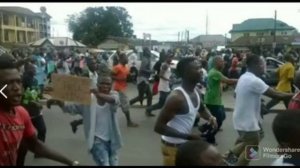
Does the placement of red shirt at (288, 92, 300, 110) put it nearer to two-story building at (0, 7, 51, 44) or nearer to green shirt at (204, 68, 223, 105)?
green shirt at (204, 68, 223, 105)

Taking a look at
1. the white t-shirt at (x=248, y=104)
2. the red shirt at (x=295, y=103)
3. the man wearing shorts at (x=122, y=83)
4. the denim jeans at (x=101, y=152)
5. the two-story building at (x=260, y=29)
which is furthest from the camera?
the two-story building at (x=260, y=29)

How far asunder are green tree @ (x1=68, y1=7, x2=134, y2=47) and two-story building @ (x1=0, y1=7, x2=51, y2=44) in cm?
664

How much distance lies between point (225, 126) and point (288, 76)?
6.12ft

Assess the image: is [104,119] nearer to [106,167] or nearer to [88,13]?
[106,167]

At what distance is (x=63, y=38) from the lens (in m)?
35.0

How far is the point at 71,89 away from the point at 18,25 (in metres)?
95.5

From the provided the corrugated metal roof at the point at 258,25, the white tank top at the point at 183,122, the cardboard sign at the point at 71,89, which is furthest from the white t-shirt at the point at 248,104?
the corrugated metal roof at the point at 258,25

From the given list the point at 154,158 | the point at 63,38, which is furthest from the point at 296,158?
the point at 63,38

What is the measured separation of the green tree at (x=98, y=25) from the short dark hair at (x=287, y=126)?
80.6 meters

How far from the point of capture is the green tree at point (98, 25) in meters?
86.0

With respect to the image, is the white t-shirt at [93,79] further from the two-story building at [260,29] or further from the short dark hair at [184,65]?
the two-story building at [260,29]

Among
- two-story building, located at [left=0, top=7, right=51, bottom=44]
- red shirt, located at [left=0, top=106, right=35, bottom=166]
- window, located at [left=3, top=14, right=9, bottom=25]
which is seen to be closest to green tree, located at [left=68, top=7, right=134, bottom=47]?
two-story building, located at [left=0, top=7, right=51, bottom=44]

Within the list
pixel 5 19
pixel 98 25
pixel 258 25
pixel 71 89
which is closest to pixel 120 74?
pixel 71 89

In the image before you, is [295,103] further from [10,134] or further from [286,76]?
[286,76]
